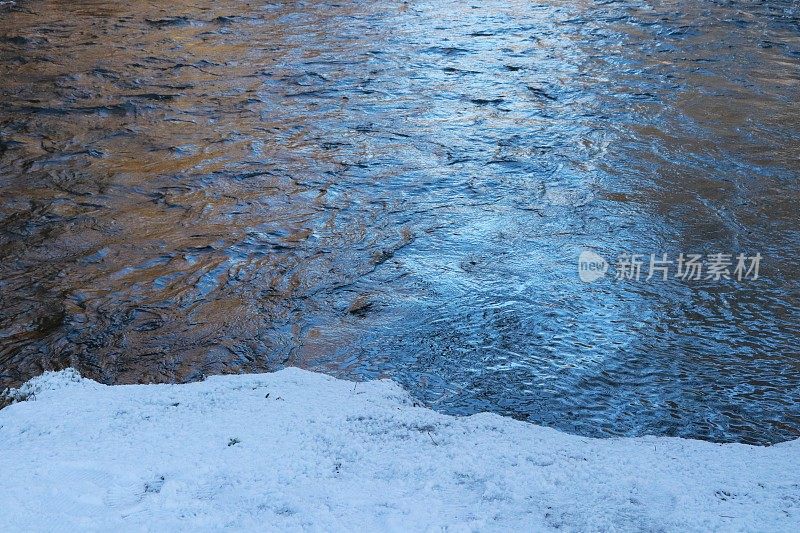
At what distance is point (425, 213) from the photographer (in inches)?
174

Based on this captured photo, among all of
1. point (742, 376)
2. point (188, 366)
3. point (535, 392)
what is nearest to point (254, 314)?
point (188, 366)

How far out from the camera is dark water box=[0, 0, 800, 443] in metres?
3.14

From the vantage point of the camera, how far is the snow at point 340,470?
2.13 metres

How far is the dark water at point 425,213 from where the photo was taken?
10.3 ft

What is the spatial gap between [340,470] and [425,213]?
7.43 feet

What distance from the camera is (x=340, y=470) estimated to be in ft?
7.72

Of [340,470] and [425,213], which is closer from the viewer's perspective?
[340,470]

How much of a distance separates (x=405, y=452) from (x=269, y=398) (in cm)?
58

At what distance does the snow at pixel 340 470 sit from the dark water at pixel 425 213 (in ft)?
0.92

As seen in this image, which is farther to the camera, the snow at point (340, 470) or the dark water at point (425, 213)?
the dark water at point (425, 213)

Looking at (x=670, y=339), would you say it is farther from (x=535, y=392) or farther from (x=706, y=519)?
(x=706, y=519)

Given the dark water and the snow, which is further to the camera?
the dark water

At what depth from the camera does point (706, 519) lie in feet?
6.95

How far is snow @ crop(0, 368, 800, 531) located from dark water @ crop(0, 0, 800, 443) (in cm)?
28
